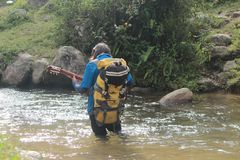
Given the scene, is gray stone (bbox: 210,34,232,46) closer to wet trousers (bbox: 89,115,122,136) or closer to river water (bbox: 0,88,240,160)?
river water (bbox: 0,88,240,160)

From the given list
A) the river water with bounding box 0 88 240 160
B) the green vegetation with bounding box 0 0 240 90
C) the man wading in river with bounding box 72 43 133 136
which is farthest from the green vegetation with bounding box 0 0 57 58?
the man wading in river with bounding box 72 43 133 136

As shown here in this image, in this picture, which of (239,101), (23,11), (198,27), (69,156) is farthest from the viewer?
(23,11)

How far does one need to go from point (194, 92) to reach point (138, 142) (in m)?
6.41

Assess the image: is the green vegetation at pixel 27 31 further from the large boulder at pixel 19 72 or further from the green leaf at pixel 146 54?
the green leaf at pixel 146 54

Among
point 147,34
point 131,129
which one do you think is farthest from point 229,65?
point 131,129

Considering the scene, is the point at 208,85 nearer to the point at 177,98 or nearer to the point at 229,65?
A: the point at 229,65

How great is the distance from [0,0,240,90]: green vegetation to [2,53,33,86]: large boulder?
488 mm

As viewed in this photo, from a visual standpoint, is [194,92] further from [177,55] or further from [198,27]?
[198,27]

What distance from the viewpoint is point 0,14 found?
80.1ft

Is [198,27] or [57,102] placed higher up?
[198,27]

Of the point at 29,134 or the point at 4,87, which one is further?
the point at 4,87

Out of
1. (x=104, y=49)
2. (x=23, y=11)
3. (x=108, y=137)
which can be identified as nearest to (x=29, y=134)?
(x=108, y=137)

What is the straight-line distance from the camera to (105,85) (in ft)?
27.0

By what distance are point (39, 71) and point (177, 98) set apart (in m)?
5.49
